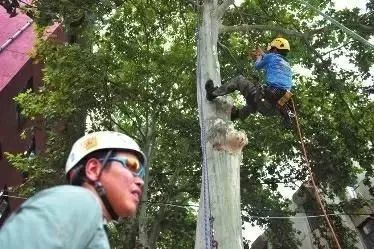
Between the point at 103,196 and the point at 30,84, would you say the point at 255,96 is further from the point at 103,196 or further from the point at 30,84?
the point at 30,84

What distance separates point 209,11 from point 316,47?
12.5ft

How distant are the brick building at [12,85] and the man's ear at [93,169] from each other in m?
14.6

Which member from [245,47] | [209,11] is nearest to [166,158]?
[245,47]

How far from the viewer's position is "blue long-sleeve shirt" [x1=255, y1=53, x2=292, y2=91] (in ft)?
24.3

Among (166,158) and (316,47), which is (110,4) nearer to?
(316,47)

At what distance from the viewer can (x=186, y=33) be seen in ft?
46.7

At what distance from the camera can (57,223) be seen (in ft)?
3.92

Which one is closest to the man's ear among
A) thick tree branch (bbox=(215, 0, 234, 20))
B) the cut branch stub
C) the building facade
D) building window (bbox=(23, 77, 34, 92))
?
the cut branch stub

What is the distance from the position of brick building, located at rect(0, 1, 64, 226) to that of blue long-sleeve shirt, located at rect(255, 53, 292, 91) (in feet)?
31.6

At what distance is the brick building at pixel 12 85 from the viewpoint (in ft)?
52.2

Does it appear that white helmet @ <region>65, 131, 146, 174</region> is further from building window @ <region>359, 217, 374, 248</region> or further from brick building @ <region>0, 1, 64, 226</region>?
building window @ <region>359, 217, 374, 248</region>

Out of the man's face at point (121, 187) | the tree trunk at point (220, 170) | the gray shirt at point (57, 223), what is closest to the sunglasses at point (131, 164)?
the man's face at point (121, 187)

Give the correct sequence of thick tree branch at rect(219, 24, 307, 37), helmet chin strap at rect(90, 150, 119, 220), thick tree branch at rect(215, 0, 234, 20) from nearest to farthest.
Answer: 1. helmet chin strap at rect(90, 150, 119, 220)
2. thick tree branch at rect(215, 0, 234, 20)
3. thick tree branch at rect(219, 24, 307, 37)

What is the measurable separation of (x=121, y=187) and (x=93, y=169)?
128 mm
